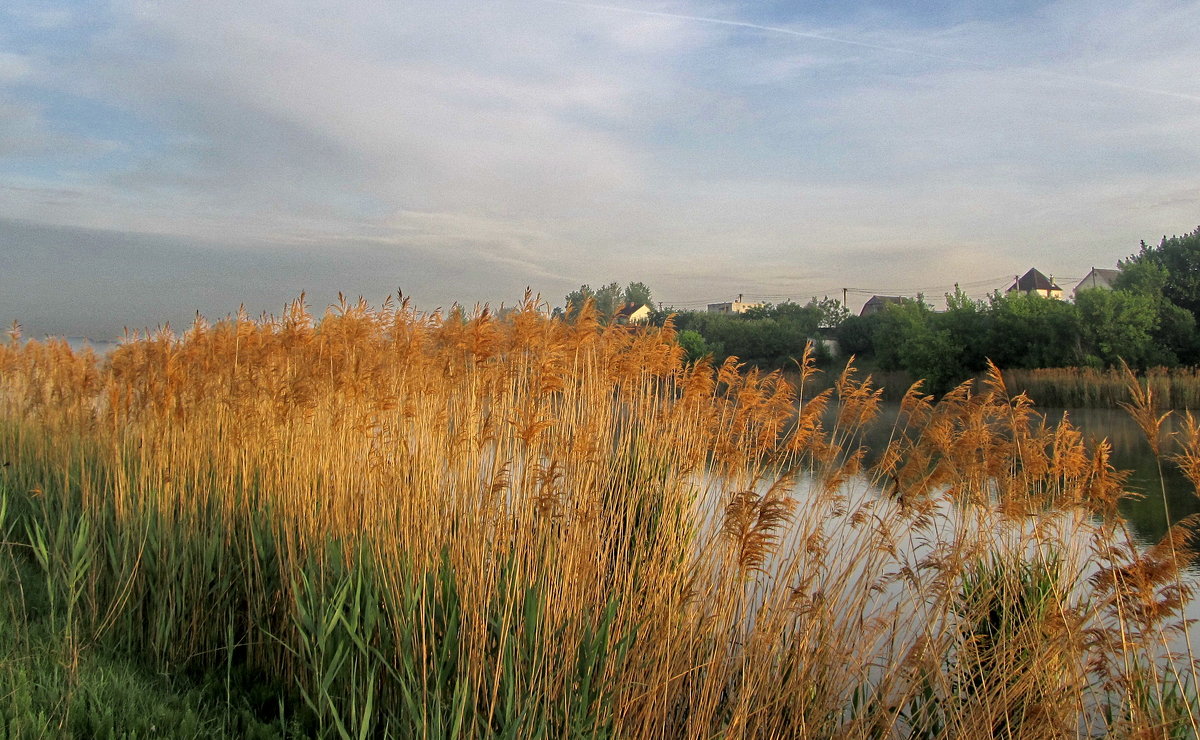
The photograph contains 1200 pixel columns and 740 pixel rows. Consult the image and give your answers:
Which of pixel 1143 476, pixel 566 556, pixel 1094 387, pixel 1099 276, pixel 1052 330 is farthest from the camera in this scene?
pixel 1099 276

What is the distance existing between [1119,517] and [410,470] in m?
2.87

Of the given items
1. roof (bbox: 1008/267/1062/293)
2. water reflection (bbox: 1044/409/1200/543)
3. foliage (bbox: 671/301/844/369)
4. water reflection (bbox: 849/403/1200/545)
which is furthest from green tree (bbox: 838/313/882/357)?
roof (bbox: 1008/267/1062/293)

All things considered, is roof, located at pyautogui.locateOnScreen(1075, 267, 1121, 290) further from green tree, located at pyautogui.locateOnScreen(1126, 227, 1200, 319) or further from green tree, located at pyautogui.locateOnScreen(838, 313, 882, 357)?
green tree, located at pyautogui.locateOnScreen(838, 313, 882, 357)

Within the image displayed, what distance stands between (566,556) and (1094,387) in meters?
19.4

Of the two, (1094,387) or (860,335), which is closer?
(1094,387)

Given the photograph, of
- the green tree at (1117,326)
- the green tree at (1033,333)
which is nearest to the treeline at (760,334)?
the green tree at (1033,333)

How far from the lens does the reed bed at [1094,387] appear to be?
53.7 feet

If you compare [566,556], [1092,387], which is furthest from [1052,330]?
[566,556]

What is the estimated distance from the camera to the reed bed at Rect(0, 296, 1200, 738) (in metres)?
2.63

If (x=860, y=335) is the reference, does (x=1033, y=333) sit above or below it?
above

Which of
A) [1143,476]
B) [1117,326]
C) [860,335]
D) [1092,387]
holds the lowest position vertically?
[1143,476]

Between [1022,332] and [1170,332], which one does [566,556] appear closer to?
[1022,332]

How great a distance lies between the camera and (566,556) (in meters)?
2.77

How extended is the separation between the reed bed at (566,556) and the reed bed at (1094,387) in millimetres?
15020
